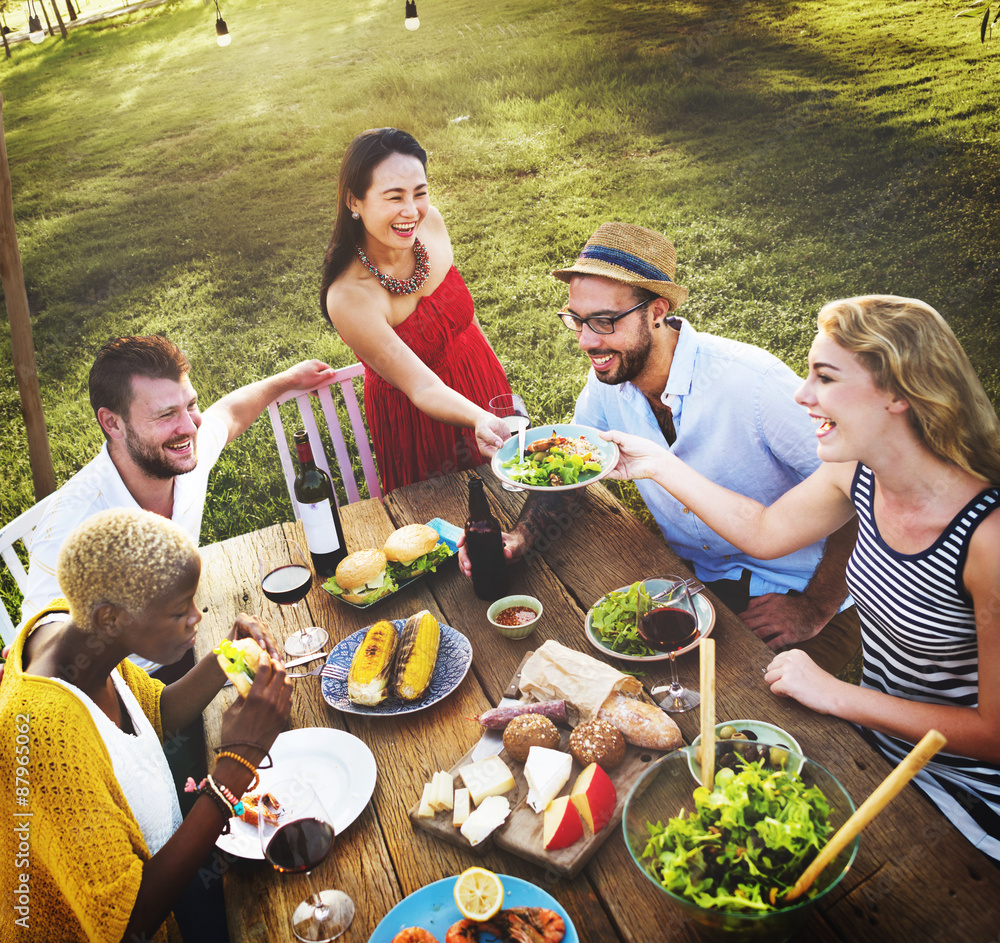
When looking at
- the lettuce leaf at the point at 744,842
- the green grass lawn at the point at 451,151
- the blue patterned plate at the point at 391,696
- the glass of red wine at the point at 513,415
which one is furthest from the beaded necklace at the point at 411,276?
the green grass lawn at the point at 451,151

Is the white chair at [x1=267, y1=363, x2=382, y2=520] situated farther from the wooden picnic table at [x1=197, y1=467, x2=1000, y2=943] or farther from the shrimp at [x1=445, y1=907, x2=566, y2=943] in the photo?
the shrimp at [x1=445, y1=907, x2=566, y2=943]

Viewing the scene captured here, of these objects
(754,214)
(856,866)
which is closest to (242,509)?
(856,866)

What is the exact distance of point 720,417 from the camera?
8.16ft

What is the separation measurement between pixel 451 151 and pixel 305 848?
7.65 m

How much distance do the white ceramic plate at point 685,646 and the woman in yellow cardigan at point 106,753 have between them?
2.49 ft

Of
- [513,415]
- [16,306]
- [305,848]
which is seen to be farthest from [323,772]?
[16,306]

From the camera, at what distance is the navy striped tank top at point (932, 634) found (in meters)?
1.67

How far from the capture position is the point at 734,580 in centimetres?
262

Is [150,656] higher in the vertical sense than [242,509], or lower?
higher

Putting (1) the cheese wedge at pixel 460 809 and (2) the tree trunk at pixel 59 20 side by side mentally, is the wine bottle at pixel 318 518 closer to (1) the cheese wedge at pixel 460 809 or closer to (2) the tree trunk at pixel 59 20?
(1) the cheese wedge at pixel 460 809

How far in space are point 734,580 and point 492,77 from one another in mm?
6881

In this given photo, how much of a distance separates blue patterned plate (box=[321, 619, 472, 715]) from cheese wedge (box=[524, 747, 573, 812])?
1.17 feet

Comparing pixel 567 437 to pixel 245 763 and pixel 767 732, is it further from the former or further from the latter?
pixel 245 763

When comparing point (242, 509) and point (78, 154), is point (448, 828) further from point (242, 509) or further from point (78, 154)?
point (78, 154)
